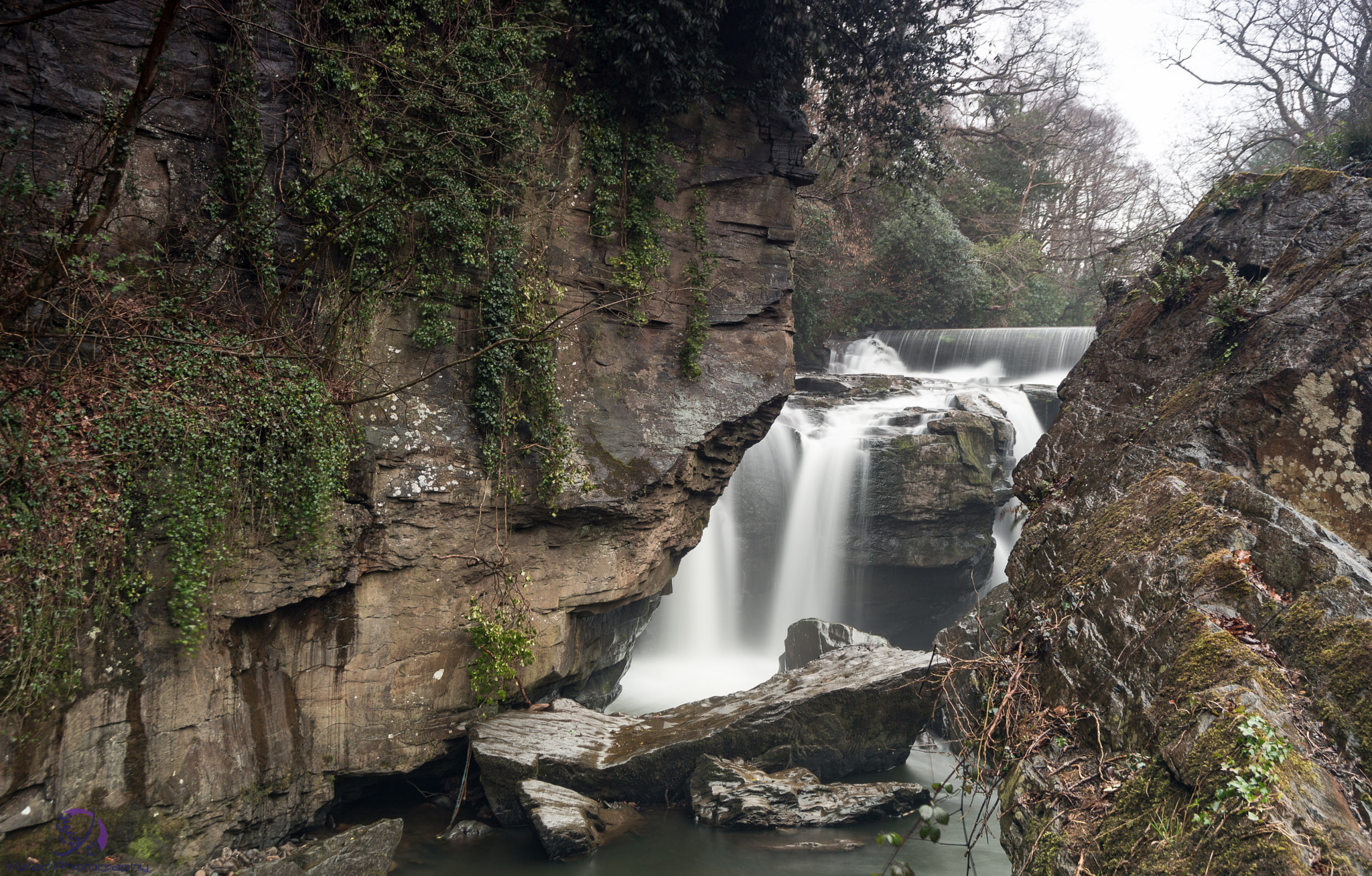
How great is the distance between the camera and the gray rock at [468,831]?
6.07 meters

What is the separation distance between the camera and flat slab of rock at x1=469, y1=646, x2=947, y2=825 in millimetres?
6246

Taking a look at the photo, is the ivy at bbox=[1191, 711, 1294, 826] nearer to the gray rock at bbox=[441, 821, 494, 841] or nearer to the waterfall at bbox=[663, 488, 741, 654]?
the gray rock at bbox=[441, 821, 494, 841]

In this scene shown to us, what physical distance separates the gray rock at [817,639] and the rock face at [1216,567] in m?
3.53

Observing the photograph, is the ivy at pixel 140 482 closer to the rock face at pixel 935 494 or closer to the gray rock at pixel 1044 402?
the rock face at pixel 935 494

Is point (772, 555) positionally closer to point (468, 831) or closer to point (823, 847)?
point (823, 847)

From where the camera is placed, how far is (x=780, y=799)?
6.25 meters

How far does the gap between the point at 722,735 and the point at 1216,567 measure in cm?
434

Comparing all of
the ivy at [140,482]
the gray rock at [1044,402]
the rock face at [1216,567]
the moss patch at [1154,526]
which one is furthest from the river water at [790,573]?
the moss patch at [1154,526]

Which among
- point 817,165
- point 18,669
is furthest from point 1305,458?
point 817,165

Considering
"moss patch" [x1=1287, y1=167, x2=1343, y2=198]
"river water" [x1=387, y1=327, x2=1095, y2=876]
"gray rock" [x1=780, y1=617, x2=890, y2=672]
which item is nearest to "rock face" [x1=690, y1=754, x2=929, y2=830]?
"gray rock" [x1=780, y1=617, x2=890, y2=672]

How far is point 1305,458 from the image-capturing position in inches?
184

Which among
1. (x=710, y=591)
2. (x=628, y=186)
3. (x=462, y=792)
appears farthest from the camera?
(x=710, y=591)

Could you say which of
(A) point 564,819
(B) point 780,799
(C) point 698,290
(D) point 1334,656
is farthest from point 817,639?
(D) point 1334,656

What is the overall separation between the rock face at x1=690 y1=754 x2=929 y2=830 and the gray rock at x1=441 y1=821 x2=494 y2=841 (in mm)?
1853
